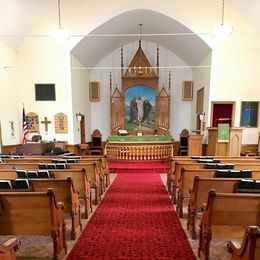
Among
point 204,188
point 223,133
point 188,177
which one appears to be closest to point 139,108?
point 223,133

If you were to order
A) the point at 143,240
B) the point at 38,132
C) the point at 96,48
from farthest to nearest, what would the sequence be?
the point at 96,48 → the point at 38,132 → the point at 143,240

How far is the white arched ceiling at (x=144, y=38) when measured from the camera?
26.0 ft

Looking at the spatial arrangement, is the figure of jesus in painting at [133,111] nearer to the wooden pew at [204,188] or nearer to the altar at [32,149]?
the altar at [32,149]

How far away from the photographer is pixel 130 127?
10.4 metres

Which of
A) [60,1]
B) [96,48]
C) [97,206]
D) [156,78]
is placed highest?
[60,1]

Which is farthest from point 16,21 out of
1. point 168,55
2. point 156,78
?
point 168,55

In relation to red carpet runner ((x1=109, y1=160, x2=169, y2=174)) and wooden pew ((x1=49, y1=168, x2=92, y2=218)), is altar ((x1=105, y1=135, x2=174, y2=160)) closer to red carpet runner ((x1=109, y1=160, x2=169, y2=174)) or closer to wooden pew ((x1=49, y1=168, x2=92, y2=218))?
red carpet runner ((x1=109, y1=160, x2=169, y2=174))

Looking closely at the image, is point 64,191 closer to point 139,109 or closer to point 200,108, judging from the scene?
point 200,108

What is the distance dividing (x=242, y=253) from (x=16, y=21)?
336 inches

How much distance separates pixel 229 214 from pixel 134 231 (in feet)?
4.38

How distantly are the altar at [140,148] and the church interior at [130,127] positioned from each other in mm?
38

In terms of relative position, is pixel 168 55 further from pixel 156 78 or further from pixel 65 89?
pixel 65 89

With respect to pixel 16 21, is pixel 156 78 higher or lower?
lower

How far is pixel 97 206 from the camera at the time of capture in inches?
154
